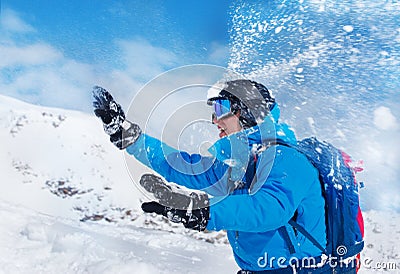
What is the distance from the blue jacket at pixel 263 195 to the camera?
1709 mm

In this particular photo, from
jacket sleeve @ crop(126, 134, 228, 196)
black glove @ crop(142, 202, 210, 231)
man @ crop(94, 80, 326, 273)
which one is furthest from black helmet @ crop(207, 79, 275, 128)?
black glove @ crop(142, 202, 210, 231)

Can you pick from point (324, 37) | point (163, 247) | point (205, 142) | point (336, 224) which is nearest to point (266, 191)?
point (336, 224)

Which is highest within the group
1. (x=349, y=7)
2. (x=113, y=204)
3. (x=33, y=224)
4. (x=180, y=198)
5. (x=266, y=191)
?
(x=349, y=7)

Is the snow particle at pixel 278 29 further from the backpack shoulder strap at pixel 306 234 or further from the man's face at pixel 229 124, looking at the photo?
the backpack shoulder strap at pixel 306 234

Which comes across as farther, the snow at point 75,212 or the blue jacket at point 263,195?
the snow at point 75,212

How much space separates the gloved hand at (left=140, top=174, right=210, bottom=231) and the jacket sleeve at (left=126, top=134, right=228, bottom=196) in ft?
3.89

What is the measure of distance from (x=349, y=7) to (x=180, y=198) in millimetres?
7162

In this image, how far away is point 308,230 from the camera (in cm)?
207

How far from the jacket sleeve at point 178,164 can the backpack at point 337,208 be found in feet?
2.74

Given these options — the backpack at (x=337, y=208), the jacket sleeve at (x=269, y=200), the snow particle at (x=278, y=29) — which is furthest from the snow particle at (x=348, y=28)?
the jacket sleeve at (x=269, y=200)

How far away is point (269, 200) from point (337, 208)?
0.62 m

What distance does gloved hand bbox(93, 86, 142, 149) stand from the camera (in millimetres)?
2689

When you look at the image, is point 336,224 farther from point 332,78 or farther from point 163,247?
point 332,78

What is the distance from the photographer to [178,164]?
309cm
